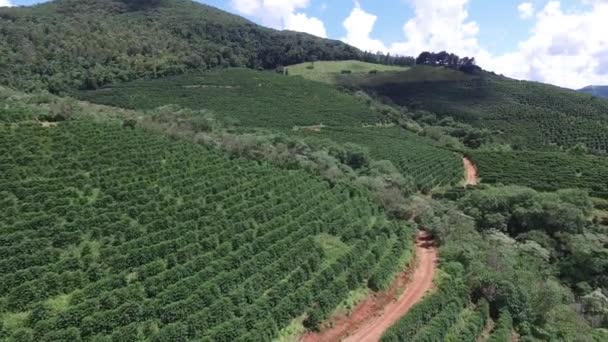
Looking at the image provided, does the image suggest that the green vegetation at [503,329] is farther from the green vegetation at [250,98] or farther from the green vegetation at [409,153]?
the green vegetation at [250,98]

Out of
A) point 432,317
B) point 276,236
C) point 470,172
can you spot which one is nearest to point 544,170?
point 470,172

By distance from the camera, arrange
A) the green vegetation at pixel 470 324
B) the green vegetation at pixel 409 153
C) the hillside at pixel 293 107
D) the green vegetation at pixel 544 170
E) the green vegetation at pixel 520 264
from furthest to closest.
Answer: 1. the hillside at pixel 293 107
2. the green vegetation at pixel 409 153
3. the green vegetation at pixel 544 170
4. the green vegetation at pixel 520 264
5. the green vegetation at pixel 470 324

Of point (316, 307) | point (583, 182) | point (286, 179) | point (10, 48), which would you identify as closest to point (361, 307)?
point (316, 307)

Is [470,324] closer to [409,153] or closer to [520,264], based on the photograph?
[520,264]

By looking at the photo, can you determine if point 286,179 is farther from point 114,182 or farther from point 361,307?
point 361,307

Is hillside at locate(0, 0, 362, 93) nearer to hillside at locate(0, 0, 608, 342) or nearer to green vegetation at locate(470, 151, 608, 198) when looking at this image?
hillside at locate(0, 0, 608, 342)

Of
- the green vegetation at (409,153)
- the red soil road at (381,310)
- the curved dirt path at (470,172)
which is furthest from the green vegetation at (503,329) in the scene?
the curved dirt path at (470,172)
